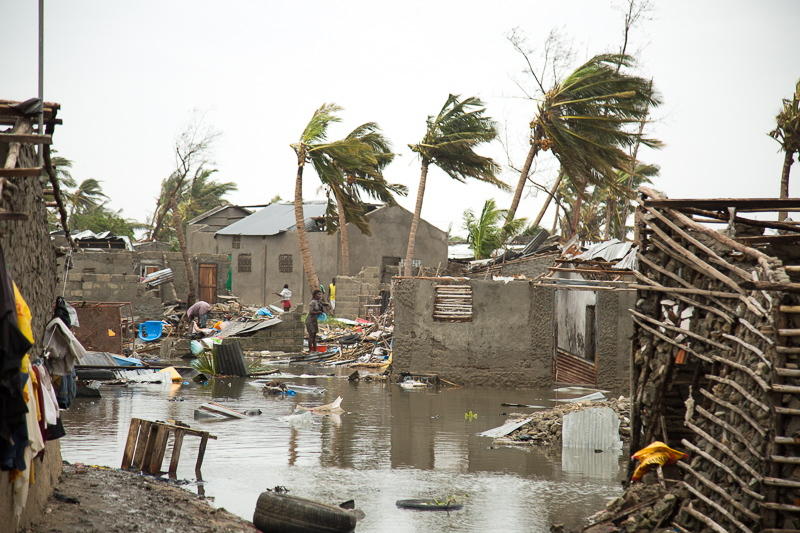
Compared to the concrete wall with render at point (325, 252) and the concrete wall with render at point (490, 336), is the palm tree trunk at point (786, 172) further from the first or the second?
the concrete wall with render at point (325, 252)

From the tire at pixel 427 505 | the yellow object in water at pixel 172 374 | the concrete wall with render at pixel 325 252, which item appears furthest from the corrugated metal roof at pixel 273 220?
the tire at pixel 427 505

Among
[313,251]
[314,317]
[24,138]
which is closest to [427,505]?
[24,138]

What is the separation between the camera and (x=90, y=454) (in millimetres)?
10891

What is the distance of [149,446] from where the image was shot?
9.98 m

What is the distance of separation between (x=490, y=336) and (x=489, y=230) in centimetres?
1822

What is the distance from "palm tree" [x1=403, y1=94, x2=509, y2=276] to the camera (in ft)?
111

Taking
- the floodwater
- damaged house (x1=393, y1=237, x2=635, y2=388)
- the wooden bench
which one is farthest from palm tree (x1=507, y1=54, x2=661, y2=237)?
the wooden bench

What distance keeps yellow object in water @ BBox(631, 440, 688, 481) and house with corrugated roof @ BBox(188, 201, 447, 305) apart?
32.0m

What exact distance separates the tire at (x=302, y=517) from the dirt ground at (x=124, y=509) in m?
0.20

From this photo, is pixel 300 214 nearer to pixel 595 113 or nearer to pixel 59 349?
pixel 595 113

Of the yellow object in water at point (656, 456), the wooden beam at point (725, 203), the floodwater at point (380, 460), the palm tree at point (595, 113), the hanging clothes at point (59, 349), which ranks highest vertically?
the palm tree at point (595, 113)

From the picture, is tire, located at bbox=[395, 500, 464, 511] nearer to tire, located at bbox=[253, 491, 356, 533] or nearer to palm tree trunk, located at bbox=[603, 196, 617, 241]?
tire, located at bbox=[253, 491, 356, 533]

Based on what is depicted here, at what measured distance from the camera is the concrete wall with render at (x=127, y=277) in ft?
97.9

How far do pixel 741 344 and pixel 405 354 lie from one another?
12.6 metres
